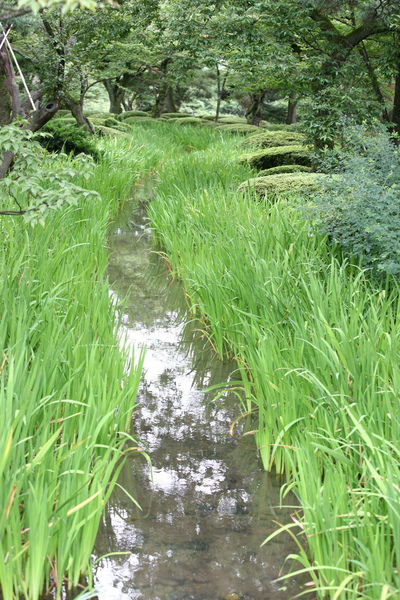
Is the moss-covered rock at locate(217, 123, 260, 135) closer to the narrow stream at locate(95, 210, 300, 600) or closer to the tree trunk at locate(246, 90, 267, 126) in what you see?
the tree trunk at locate(246, 90, 267, 126)

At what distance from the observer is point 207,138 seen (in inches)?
488

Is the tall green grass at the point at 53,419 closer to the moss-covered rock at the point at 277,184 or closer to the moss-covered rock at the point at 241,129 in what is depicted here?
the moss-covered rock at the point at 277,184

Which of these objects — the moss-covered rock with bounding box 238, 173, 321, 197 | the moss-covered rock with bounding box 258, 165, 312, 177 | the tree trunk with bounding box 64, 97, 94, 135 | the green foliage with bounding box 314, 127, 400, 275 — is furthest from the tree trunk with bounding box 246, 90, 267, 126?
the green foliage with bounding box 314, 127, 400, 275

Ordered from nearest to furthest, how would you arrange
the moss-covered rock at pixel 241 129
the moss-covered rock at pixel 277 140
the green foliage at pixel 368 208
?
the green foliage at pixel 368 208, the moss-covered rock at pixel 277 140, the moss-covered rock at pixel 241 129

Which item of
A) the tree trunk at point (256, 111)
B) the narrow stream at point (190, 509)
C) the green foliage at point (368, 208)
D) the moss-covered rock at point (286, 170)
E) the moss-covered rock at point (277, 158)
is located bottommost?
the narrow stream at point (190, 509)

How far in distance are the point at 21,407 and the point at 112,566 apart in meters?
0.58

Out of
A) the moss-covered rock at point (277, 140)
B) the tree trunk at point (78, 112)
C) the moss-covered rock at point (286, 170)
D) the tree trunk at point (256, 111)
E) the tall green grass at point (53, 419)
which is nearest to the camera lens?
the tall green grass at point (53, 419)

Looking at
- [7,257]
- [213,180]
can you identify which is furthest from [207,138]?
[7,257]

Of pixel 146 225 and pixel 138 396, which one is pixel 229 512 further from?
pixel 146 225

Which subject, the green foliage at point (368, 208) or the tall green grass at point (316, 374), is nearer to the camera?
the tall green grass at point (316, 374)

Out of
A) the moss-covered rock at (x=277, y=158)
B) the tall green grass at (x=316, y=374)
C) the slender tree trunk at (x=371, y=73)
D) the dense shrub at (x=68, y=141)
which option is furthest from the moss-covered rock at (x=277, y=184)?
the dense shrub at (x=68, y=141)

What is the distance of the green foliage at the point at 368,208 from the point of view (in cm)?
299

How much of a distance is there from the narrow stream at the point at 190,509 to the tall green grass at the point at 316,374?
4.8 inches

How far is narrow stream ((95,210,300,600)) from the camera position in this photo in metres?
1.57
